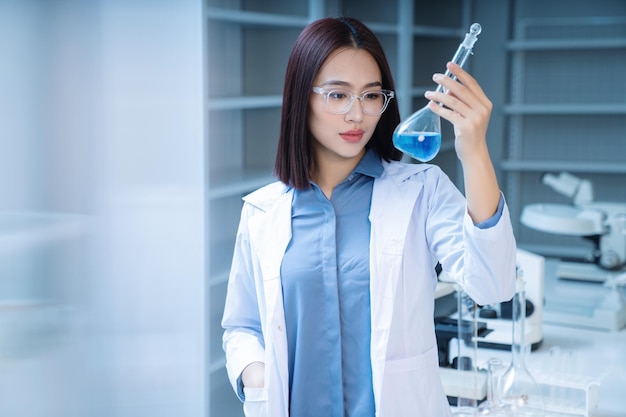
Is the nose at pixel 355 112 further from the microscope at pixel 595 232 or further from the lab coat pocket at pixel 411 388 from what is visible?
the microscope at pixel 595 232

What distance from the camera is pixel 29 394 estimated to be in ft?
7.93

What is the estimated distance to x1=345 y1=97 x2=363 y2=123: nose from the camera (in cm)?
152

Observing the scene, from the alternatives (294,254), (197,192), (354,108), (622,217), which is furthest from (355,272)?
(622,217)

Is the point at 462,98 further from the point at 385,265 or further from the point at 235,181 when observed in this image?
the point at 235,181

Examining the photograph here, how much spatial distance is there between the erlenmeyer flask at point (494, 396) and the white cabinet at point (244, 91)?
62.3 inches

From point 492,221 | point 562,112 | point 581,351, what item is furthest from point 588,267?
point 492,221

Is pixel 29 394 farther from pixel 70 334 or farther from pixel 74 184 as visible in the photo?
pixel 74 184

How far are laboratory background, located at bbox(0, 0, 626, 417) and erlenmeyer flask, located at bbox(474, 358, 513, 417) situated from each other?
10 centimetres

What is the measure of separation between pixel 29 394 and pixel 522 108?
4.17 metres

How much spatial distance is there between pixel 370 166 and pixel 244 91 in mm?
2558

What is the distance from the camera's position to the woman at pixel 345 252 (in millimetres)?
Result: 1487

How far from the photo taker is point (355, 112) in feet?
5.00

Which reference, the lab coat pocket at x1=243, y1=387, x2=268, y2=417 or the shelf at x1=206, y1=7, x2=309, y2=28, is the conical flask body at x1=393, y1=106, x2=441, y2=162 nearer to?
the lab coat pocket at x1=243, y1=387, x2=268, y2=417

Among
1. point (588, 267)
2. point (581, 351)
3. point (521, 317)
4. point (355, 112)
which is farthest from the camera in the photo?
point (588, 267)
